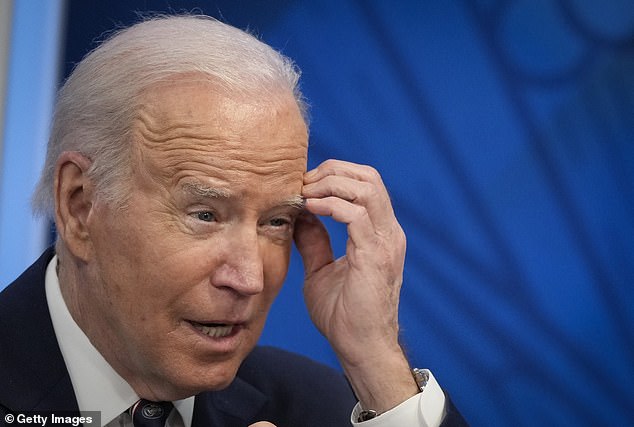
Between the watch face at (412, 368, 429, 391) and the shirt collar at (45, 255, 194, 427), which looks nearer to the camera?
the shirt collar at (45, 255, 194, 427)

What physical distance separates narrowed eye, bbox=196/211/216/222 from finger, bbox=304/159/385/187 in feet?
0.87

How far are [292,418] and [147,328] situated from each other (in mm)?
575

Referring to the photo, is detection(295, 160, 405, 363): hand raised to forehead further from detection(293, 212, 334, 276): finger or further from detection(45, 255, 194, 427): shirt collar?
detection(45, 255, 194, 427): shirt collar

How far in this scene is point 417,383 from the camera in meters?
2.42

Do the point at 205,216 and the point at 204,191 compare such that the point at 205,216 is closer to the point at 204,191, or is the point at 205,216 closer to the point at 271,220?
the point at 204,191

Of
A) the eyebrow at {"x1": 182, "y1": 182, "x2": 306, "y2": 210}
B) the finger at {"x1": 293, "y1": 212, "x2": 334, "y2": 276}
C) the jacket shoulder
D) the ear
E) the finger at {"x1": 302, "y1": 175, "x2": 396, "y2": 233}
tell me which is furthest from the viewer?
the jacket shoulder

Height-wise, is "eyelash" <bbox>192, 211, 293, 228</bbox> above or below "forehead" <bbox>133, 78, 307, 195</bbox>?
below

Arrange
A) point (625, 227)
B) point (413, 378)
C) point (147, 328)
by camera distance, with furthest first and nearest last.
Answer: point (625, 227), point (413, 378), point (147, 328)

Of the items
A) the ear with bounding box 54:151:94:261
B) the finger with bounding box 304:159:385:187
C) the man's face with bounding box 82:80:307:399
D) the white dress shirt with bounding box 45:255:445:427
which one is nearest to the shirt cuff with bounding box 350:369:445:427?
the white dress shirt with bounding box 45:255:445:427

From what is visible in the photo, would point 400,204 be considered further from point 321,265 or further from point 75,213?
point 75,213

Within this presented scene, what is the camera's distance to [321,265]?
2.54 meters

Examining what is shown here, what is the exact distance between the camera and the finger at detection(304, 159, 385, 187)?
236 centimetres

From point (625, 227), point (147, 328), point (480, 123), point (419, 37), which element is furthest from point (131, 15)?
point (625, 227)

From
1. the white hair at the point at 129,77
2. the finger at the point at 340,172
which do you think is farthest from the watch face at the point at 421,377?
the white hair at the point at 129,77
